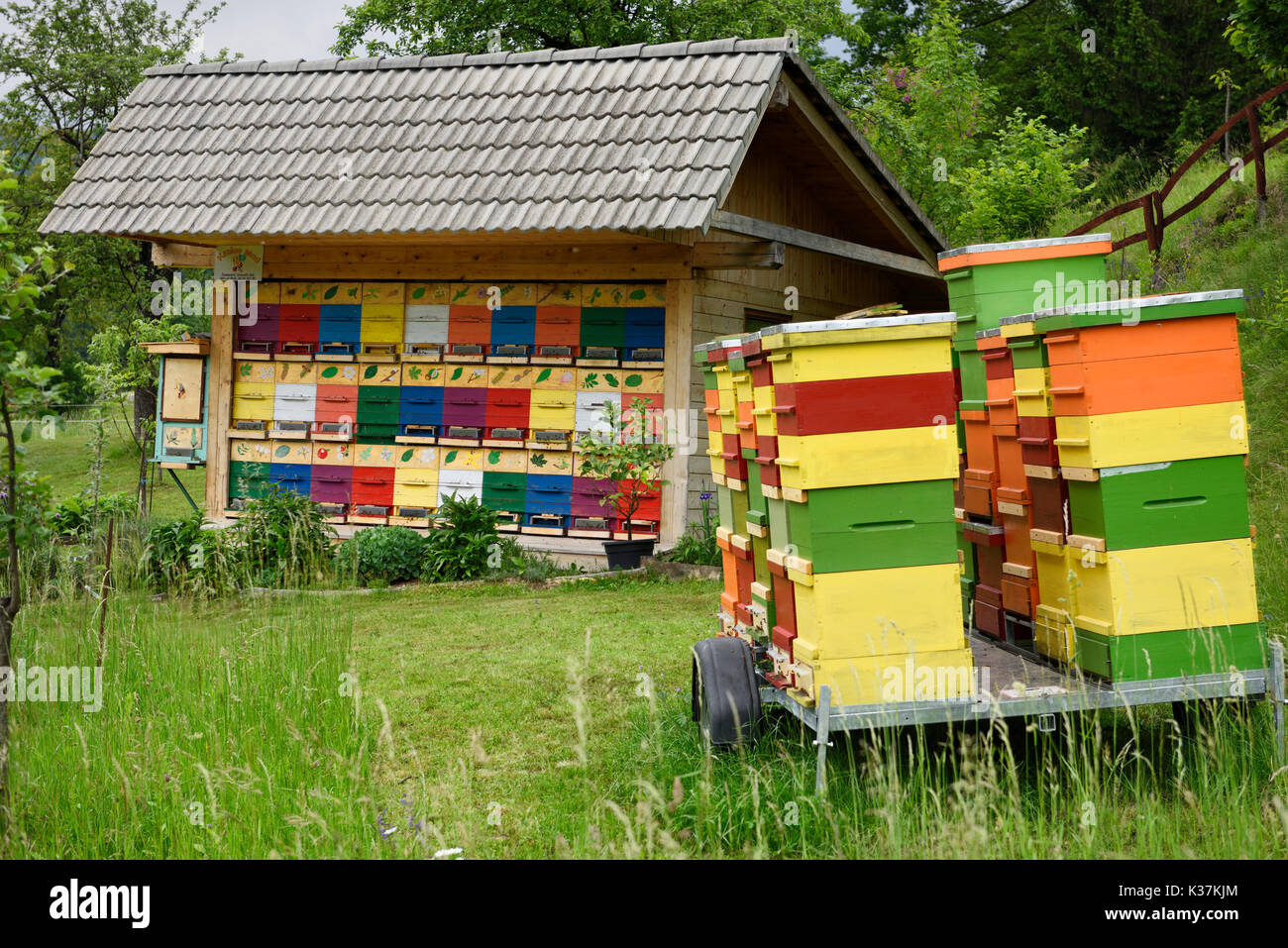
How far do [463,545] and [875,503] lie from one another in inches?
298

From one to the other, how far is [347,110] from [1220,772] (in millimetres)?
11651

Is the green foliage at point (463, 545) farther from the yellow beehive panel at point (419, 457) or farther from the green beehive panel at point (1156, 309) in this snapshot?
the green beehive panel at point (1156, 309)

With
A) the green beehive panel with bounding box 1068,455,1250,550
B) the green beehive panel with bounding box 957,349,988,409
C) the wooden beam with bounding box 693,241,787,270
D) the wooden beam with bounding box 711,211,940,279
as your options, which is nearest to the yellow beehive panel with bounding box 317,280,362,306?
the wooden beam with bounding box 693,241,787,270

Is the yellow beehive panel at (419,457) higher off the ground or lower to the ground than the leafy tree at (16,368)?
higher

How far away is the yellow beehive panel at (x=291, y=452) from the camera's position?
12.8 metres

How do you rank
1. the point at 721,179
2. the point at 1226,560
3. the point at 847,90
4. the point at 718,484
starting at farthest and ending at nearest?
the point at 847,90 → the point at 721,179 → the point at 718,484 → the point at 1226,560

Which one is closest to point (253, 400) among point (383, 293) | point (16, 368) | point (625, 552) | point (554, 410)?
point (383, 293)

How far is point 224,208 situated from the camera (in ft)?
39.7

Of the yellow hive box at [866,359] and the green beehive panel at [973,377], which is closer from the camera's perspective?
the yellow hive box at [866,359]

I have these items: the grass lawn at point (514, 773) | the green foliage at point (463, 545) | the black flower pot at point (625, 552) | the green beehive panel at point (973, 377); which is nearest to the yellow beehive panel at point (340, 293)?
the green foliage at point (463, 545)

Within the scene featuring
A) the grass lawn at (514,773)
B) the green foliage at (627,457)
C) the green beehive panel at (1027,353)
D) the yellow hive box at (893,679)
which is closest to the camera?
the grass lawn at (514,773)

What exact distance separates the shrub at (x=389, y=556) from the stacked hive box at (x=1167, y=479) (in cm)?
798
